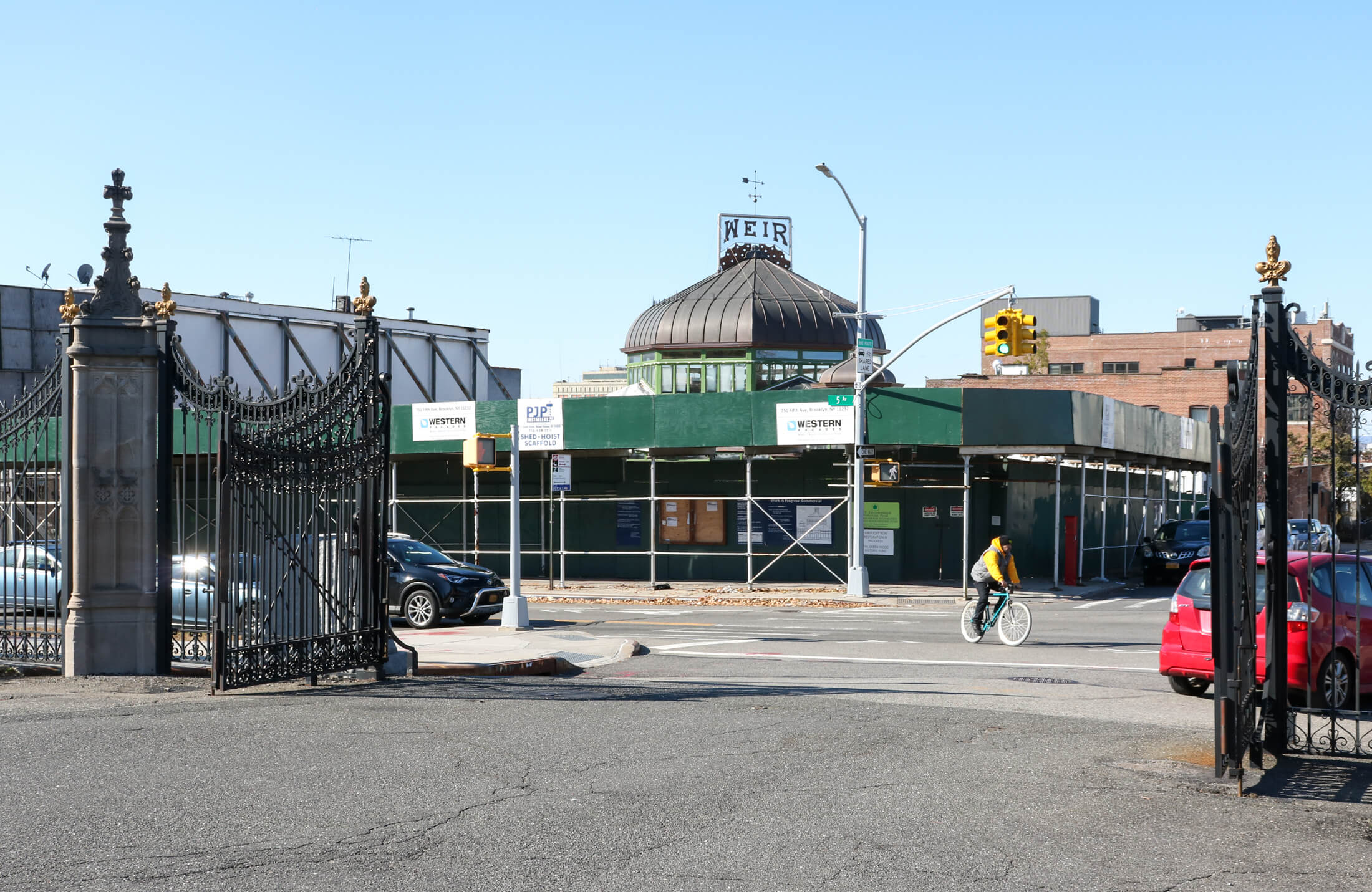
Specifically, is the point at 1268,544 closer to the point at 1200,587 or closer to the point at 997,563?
the point at 1200,587

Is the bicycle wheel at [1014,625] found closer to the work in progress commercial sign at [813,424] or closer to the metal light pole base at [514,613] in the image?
the metal light pole base at [514,613]

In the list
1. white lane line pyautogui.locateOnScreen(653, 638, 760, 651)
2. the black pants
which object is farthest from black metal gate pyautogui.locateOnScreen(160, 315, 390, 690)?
the black pants

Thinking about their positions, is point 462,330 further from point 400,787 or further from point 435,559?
point 400,787

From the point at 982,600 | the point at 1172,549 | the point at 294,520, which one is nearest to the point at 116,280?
the point at 294,520

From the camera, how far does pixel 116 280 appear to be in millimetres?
13266

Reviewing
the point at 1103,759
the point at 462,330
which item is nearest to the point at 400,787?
the point at 1103,759

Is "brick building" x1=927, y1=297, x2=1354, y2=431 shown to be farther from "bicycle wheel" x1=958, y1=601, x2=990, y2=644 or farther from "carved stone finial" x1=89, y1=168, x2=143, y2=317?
"carved stone finial" x1=89, y1=168, x2=143, y2=317

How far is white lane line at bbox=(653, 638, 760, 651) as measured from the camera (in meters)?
18.9

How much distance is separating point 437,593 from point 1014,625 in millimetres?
9003

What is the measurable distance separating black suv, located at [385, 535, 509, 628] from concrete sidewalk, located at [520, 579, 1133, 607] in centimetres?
754

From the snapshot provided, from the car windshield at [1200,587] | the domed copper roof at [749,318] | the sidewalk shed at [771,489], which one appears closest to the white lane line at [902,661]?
the car windshield at [1200,587]

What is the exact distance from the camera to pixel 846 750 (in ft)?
32.4

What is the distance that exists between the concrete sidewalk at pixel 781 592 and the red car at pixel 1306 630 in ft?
50.1

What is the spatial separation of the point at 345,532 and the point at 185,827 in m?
6.47
